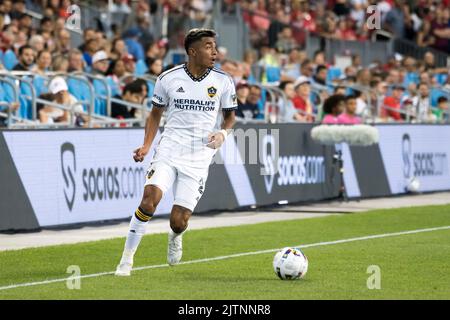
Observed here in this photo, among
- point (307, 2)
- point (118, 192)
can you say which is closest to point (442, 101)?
point (307, 2)

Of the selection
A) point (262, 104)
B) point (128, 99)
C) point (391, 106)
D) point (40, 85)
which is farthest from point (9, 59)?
point (391, 106)

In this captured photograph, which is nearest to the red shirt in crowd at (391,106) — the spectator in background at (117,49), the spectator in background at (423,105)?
the spectator in background at (423,105)

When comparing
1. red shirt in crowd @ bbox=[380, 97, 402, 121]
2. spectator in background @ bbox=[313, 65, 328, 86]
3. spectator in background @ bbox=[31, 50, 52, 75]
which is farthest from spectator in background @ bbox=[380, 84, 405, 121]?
spectator in background @ bbox=[31, 50, 52, 75]

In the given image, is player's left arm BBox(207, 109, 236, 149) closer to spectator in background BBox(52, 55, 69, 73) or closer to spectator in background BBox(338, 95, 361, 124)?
spectator in background BBox(52, 55, 69, 73)

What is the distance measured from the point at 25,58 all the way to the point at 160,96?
8462mm

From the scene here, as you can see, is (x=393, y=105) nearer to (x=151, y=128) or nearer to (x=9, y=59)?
(x=9, y=59)

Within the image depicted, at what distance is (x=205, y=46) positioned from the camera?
40.7 feet

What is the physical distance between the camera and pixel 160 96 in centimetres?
1252

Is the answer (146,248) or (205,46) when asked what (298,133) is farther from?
(205,46)

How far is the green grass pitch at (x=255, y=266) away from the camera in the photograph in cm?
1108

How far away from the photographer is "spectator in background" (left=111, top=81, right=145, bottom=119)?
2081 centimetres

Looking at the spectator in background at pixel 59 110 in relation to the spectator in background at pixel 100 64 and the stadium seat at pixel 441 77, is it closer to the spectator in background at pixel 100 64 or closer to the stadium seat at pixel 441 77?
the spectator in background at pixel 100 64

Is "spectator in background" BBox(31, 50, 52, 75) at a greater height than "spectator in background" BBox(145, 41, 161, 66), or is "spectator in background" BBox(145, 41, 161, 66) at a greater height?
"spectator in background" BBox(145, 41, 161, 66)

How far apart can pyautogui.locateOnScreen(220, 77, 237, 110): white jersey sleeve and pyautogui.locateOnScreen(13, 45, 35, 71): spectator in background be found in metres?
8.41
